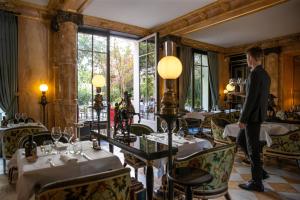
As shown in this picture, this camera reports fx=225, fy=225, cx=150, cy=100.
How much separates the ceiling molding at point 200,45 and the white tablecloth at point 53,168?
6.14 meters

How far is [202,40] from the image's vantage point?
8023mm

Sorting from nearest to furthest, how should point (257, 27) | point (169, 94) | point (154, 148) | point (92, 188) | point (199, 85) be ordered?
point (92, 188) → point (169, 94) → point (154, 148) → point (257, 27) → point (199, 85)

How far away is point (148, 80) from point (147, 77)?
0.10 meters

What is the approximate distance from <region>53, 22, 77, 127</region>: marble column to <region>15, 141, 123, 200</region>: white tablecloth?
108 inches

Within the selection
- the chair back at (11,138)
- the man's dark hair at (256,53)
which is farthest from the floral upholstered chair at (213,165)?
the chair back at (11,138)

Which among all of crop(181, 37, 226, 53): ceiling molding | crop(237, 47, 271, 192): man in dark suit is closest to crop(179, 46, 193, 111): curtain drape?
crop(181, 37, 226, 53): ceiling molding

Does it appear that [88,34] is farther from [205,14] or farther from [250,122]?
[250,122]

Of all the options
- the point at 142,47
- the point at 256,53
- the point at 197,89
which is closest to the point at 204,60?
the point at 197,89

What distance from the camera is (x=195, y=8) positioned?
5102 mm

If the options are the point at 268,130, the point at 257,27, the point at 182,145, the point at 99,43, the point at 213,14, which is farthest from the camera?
the point at 257,27

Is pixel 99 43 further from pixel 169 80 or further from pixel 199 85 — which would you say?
pixel 169 80

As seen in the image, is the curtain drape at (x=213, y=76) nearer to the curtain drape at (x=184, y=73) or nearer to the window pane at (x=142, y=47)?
the curtain drape at (x=184, y=73)

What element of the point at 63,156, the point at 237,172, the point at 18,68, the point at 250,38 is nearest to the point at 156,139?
the point at 63,156

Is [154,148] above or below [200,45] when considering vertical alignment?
below
